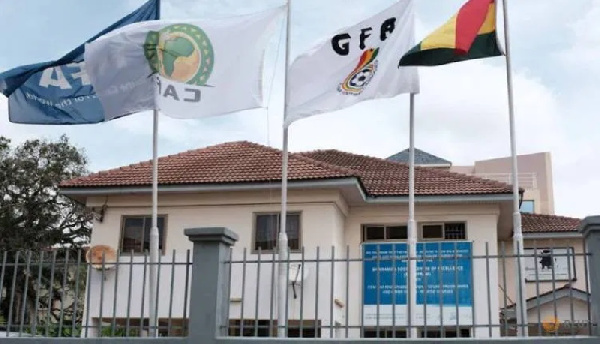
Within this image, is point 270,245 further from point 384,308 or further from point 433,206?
point 433,206

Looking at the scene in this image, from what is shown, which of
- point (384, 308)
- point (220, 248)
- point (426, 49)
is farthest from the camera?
point (384, 308)

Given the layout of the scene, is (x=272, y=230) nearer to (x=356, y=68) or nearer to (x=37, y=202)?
(x=356, y=68)

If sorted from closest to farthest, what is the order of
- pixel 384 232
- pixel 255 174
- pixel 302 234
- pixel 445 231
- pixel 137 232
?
pixel 302 234, pixel 255 174, pixel 137 232, pixel 445 231, pixel 384 232

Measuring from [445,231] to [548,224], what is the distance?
7550 millimetres

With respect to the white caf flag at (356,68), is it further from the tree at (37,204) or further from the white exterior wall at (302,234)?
the tree at (37,204)

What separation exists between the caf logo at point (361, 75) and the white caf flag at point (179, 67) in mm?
1376

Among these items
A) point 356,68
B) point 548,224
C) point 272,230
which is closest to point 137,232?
point 272,230

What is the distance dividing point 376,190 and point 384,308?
3.57 m

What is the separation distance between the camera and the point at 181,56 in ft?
40.0

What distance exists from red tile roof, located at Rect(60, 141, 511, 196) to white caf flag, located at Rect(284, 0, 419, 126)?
253 inches

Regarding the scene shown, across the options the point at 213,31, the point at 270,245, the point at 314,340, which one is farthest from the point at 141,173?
the point at 314,340

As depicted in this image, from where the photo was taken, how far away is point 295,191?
1928 cm

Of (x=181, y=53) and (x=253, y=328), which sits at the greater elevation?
(x=181, y=53)

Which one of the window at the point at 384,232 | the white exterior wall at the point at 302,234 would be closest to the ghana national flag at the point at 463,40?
the white exterior wall at the point at 302,234
